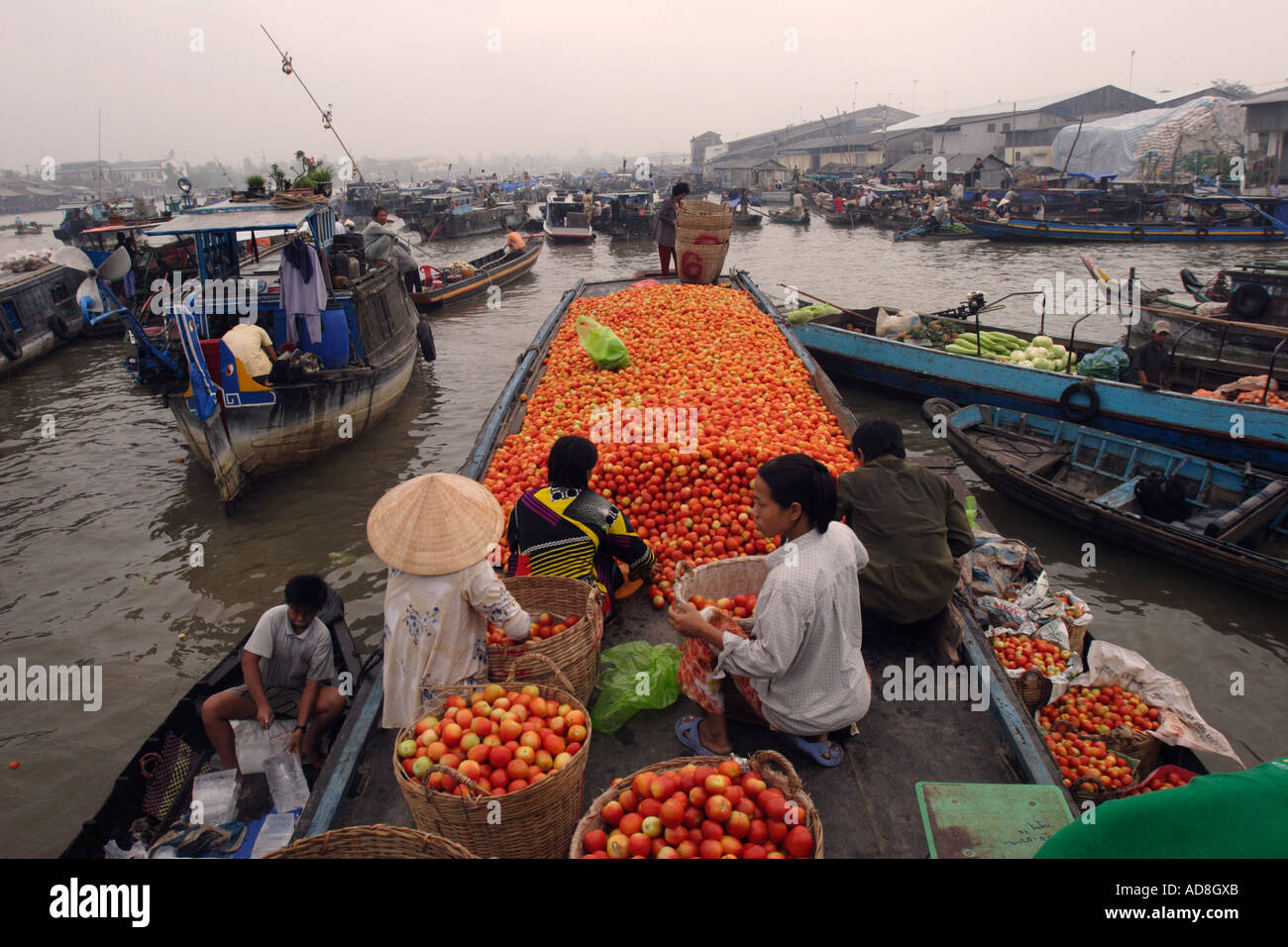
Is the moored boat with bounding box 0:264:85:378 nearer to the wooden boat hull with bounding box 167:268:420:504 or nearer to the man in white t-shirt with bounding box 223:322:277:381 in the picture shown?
the wooden boat hull with bounding box 167:268:420:504

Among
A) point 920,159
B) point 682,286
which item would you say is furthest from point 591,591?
point 920,159

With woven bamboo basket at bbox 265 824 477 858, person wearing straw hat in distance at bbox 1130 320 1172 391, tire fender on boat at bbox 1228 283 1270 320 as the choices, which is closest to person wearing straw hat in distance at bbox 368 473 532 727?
woven bamboo basket at bbox 265 824 477 858

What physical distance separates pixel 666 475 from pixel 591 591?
169 centimetres

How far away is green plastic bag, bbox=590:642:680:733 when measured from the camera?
141 inches

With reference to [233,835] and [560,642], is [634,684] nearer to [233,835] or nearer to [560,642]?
[560,642]

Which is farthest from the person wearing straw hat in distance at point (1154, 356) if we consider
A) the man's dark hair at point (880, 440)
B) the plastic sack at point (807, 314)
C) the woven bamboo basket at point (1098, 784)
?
the man's dark hair at point (880, 440)

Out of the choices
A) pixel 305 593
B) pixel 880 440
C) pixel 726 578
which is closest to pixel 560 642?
pixel 726 578

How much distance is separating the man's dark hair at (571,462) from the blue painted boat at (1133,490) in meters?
6.05

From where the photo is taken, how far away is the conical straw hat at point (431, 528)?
3207 mm

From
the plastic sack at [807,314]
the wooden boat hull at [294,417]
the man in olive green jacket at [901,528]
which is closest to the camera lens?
the man in olive green jacket at [901,528]

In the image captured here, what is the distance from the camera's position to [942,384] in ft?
37.3

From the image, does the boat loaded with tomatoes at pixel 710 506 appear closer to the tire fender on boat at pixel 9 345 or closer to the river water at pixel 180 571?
the river water at pixel 180 571

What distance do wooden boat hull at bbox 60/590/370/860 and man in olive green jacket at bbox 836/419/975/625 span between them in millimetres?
2840
